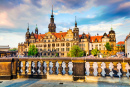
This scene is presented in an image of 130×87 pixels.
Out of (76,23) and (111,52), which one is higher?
(76,23)

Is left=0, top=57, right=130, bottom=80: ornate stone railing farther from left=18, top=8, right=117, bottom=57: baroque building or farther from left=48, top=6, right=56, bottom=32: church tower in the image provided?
left=48, top=6, right=56, bottom=32: church tower

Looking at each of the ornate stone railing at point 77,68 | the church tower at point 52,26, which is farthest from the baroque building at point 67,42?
the ornate stone railing at point 77,68

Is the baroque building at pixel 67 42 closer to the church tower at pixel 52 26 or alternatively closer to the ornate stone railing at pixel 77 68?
the church tower at pixel 52 26

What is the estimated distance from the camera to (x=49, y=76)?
872 centimetres

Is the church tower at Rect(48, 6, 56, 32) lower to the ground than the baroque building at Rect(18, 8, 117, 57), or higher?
higher

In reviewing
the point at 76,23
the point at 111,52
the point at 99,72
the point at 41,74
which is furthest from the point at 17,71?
the point at 111,52

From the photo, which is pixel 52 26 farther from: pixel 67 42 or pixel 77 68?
pixel 77 68

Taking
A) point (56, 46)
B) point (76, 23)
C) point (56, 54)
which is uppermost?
point (76, 23)

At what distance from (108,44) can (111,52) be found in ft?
24.9

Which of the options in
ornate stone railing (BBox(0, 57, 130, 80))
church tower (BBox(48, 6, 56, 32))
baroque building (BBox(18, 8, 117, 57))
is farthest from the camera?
church tower (BBox(48, 6, 56, 32))

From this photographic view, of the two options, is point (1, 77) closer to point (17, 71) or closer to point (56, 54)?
point (17, 71)

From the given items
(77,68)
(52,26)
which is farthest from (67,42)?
(77,68)

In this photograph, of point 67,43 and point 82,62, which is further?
point 67,43

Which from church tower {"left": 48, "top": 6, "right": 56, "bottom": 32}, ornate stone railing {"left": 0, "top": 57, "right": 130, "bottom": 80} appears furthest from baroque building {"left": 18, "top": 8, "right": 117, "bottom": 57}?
ornate stone railing {"left": 0, "top": 57, "right": 130, "bottom": 80}
